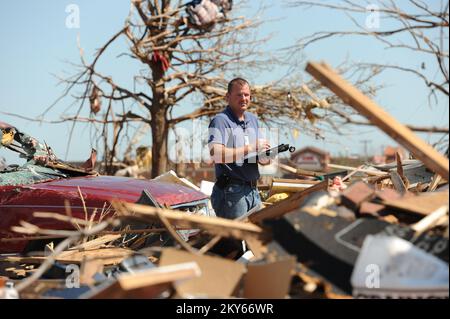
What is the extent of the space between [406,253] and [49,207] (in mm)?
4090

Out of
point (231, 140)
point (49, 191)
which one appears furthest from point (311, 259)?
point (49, 191)

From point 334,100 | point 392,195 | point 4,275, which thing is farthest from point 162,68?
point 392,195

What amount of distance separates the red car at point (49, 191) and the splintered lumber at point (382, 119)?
267 cm

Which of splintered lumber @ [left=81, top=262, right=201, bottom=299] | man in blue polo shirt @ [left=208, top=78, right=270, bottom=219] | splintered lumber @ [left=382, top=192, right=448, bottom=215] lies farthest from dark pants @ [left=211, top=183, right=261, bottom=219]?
splintered lumber @ [left=81, top=262, right=201, bottom=299]

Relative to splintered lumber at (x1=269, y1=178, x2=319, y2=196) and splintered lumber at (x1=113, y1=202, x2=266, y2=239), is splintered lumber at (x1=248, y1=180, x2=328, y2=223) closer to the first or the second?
splintered lumber at (x1=113, y1=202, x2=266, y2=239)

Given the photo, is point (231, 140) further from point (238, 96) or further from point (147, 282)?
point (147, 282)

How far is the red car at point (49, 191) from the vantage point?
589 centimetres

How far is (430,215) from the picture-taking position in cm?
299

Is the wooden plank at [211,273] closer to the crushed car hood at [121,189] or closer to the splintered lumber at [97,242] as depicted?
the splintered lumber at [97,242]

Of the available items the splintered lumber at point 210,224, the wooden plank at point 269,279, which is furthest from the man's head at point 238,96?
→ the wooden plank at point 269,279

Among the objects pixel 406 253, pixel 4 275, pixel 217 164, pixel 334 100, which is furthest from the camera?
pixel 334 100

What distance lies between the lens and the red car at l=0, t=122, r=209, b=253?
232 inches

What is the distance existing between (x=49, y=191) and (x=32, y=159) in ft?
3.71
